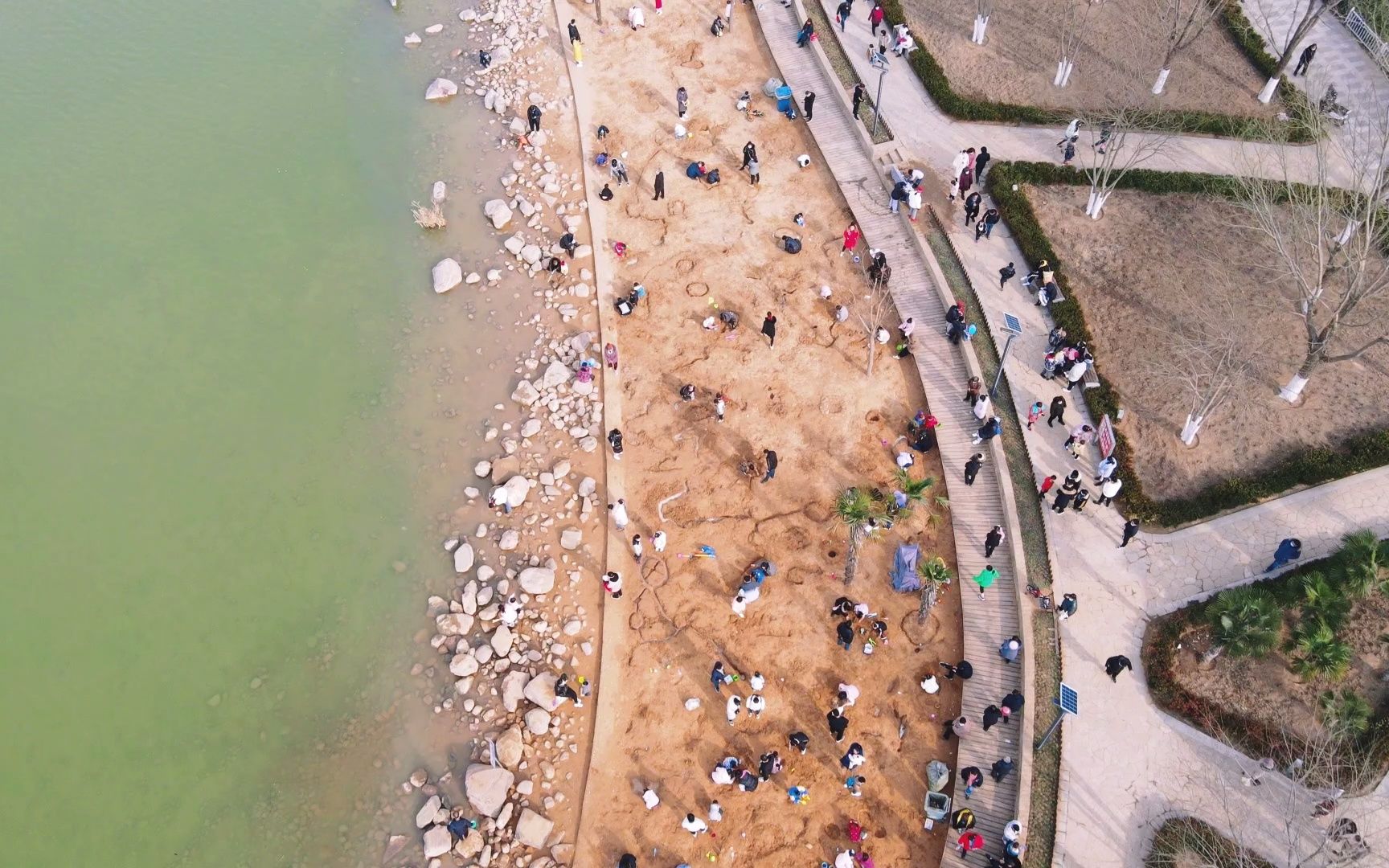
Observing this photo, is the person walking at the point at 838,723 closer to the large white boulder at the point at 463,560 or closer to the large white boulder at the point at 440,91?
the large white boulder at the point at 463,560

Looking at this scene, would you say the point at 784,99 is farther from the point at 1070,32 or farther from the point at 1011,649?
the point at 1011,649

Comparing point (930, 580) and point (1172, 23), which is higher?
point (1172, 23)

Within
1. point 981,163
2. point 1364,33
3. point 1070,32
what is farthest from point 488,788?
point 1364,33

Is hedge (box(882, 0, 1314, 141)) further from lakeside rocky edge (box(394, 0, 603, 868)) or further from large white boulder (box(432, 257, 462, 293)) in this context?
large white boulder (box(432, 257, 462, 293))

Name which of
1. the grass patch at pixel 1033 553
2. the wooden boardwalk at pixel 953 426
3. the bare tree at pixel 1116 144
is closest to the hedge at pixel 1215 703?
the grass patch at pixel 1033 553

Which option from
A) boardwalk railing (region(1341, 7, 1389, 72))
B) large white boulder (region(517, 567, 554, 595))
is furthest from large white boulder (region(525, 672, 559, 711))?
boardwalk railing (region(1341, 7, 1389, 72))

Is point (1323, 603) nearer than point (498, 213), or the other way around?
point (1323, 603)
